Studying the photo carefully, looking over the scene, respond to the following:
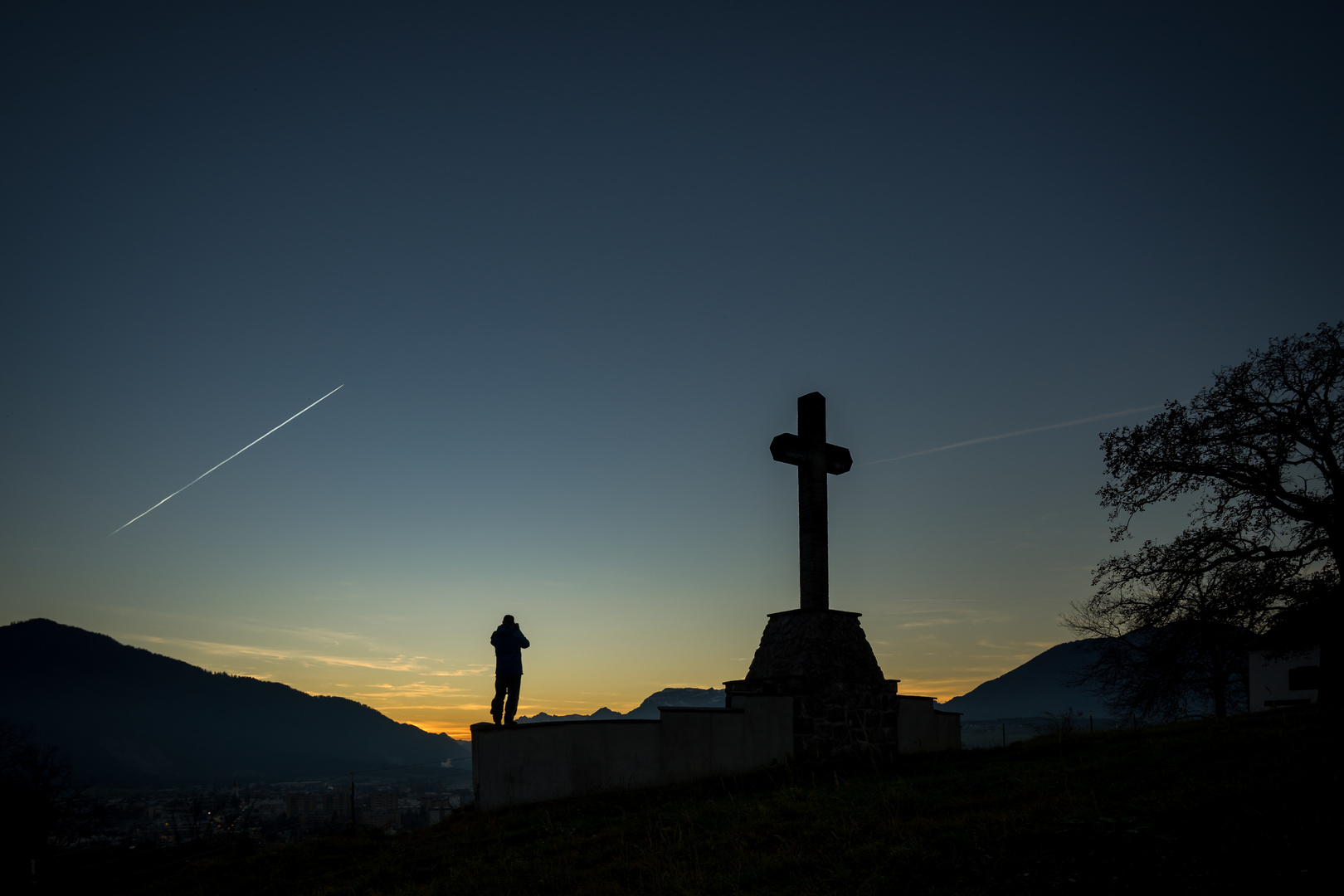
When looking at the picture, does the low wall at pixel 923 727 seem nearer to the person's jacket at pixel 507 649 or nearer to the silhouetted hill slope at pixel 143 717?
the person's jacket at pixel 507 649

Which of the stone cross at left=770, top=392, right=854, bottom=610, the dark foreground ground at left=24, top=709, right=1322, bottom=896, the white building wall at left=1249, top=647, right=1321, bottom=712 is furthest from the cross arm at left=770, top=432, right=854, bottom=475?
the white building wall at left=1249, top=647, right=1321, bottom=712

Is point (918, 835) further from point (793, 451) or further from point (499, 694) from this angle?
point (793, 451)

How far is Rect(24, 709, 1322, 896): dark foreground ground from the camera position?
4.41m

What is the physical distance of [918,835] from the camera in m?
6.09

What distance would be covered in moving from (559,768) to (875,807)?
17.5ft

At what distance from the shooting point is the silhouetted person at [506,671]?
12461 mm

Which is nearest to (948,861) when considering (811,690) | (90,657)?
(811,690)

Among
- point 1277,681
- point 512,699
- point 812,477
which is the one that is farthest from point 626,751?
point 1277,681

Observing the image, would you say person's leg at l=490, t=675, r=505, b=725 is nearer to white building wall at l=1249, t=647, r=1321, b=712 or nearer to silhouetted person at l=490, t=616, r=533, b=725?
silhouetted person at l=490, t=616, r=533, b=725

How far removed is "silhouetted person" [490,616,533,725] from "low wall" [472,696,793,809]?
2.66 feet

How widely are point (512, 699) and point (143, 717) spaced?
200 metres

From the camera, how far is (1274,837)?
14.2 ft

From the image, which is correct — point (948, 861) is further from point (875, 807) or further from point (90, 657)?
point (90, 657)

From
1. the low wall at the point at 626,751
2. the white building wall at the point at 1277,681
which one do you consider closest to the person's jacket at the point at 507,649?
the low wall at the point at 626,751
